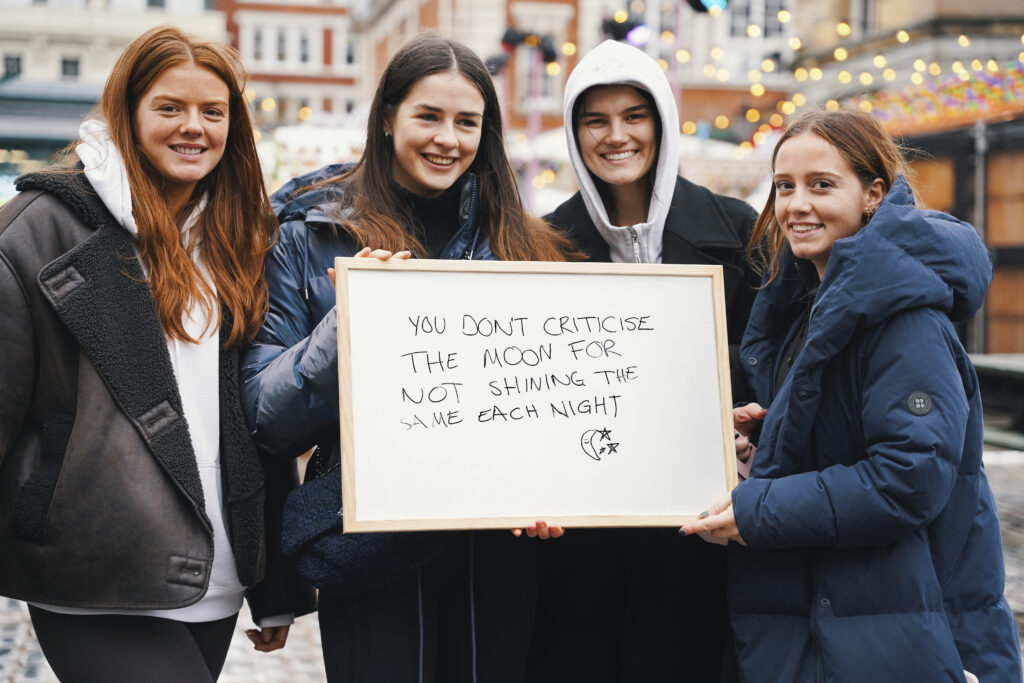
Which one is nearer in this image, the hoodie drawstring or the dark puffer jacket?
the dark puffer jacket

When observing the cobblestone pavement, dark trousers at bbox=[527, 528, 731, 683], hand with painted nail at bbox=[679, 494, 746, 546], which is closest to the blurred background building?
hand with painted nail at bbox=[679, 494, 746, 546]

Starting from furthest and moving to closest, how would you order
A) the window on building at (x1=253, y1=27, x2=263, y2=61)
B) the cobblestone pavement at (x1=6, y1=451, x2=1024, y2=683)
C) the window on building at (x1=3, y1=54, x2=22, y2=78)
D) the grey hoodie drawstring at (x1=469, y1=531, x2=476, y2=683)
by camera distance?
1. the window on building at (x1=253, y1=27, x2=263, y2=61)
2. the window on building at (x1=3, y1=54, x2=22, y2=78)
3. the cobblestone pavement at (x1=6, y1=451, x2=1024, y2=683)
4. the grey hoodie drawstring at (x1=469, y1=531, x2=476, y2=683)

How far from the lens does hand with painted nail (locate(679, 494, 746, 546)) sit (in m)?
2.38

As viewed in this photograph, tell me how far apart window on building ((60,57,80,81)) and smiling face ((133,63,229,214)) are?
5335 cm

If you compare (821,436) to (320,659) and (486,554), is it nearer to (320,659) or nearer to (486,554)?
(486,554)

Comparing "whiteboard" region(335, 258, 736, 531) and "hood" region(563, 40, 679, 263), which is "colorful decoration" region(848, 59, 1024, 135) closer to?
"hood" region(563, 40, 679, 263)

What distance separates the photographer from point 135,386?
2.25 meters

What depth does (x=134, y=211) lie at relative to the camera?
2.38 m

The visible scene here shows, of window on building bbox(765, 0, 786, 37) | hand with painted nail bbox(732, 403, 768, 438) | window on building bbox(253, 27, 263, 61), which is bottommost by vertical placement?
hand with painted nail bbox(732, 403, 768, 438)

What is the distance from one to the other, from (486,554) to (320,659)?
2.75 metres

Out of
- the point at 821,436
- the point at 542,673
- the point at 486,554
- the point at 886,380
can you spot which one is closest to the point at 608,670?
the point at 542,673

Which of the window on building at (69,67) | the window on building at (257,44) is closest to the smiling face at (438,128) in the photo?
the window on building at (69,67)

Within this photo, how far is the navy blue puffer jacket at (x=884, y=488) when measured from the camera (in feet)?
7.18

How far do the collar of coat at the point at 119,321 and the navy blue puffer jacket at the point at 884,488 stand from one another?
123 cm
